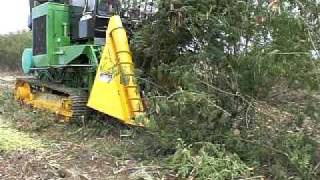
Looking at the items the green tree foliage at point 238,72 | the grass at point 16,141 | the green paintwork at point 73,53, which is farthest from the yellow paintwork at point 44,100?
the green tree foliage at point 238,72

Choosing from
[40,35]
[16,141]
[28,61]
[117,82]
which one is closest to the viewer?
[117,82]

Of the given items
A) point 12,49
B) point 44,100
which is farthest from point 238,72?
point 12,49

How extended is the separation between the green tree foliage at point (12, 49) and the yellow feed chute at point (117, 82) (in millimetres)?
14071

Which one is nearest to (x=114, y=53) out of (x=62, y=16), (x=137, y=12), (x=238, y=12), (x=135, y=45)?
(x=135, y=45)

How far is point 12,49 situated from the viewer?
67.5 ft

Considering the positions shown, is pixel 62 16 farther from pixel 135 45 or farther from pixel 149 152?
pixel 149 152

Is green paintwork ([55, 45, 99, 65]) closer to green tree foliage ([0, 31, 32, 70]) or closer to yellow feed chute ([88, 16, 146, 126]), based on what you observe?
yellow feed chute ([88, 16, 146, 126])

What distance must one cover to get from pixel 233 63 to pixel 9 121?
170 inches

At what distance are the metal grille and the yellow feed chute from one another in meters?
2.44

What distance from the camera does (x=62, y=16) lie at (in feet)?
29.6

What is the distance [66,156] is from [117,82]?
3.73ft

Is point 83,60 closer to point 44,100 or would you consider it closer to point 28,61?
point 44,100

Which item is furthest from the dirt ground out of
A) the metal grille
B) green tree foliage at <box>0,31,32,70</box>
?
green tree foliage at <box>0,31,32,70</box>

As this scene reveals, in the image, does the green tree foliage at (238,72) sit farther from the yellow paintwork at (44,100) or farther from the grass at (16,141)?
the yellow paintwork at (44,100)
